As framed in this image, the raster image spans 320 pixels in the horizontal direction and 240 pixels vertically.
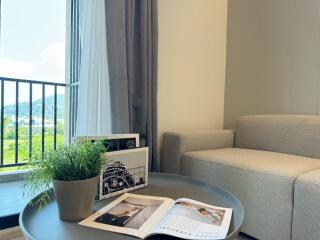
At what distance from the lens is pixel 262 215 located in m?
1.37

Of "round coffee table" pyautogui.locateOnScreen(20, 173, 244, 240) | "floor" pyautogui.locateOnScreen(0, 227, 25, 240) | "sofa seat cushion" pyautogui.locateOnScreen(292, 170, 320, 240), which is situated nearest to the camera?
"round coffee table" pyautogui.locateOnScreen(20, 173, 244, 240)

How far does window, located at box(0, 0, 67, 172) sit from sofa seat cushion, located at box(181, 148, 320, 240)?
4.31 feet

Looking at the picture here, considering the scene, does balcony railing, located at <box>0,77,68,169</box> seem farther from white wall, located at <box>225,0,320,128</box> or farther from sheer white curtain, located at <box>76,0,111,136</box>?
white wall, located at <box>225,0,320,128</box>

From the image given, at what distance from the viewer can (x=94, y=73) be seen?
5.63 ft

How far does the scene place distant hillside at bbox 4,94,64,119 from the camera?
92.9 inches

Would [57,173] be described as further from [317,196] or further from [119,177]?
[317,196]

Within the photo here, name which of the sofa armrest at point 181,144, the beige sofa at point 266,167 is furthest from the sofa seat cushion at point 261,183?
the sofa armrest at point 181,144

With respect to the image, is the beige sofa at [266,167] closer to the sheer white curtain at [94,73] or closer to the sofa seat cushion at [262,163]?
the sofa seat cushion at [262,163]

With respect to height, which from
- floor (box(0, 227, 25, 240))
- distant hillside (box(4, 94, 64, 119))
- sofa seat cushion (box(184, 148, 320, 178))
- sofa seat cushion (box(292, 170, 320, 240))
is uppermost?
distant hillside (box(4, 94, 64, 119))

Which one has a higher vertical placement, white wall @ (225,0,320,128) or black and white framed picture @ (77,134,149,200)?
white wall @ (225,0,320,128)

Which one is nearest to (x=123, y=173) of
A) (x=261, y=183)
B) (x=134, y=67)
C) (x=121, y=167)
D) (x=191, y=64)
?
(x=121, y=167)

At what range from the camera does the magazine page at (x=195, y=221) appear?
680mm

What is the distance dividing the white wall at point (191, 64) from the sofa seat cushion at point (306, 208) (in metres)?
1.14

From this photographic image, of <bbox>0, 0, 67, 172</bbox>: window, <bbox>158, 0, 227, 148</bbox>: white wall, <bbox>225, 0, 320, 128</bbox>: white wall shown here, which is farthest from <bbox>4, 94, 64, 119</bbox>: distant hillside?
<bbox>225, 0, 320, 128</bbox>: white wall
